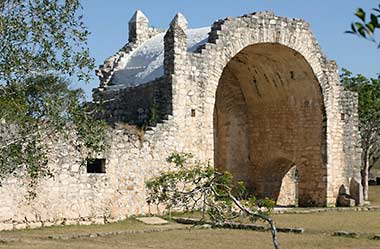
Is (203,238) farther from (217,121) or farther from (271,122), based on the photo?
(217,121)

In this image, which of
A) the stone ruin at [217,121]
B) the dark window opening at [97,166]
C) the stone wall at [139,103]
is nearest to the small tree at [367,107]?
the stone ruin at [217,121]

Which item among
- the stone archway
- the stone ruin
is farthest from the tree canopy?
the stone archway

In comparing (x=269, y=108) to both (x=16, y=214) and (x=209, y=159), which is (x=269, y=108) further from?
(x=16, y=214)

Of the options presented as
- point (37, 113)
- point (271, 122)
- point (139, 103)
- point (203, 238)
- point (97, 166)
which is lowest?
point (203, 238)

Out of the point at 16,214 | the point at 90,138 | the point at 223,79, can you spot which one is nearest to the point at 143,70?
the point at 223,79

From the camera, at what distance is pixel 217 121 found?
27219 millimetres

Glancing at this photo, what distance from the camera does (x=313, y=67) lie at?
952 inches

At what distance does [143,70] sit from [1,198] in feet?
32.4

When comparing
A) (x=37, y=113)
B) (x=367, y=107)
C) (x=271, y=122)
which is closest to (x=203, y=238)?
(x=37, y=113)

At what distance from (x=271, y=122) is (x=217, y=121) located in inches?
85.4

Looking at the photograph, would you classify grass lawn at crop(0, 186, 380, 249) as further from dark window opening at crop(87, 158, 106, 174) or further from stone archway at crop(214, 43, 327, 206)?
stone archway at crop(214, 43, 327, 206)

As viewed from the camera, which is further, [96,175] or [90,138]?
[96,175]

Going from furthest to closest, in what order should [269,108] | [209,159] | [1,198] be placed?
[269,108] < [209,159] < [1,198]

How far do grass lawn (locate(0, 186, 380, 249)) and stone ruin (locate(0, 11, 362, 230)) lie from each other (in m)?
1.14
